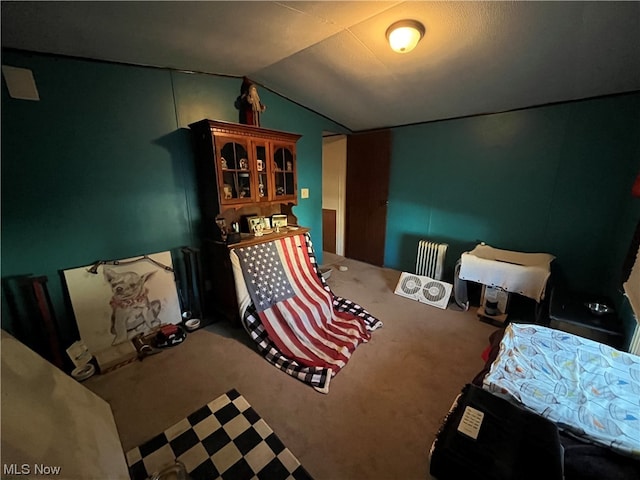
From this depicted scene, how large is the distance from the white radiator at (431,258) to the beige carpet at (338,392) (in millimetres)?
908

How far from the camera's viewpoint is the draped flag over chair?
2.09 metres

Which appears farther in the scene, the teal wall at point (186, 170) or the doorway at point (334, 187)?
the doorway at point (334, 187)

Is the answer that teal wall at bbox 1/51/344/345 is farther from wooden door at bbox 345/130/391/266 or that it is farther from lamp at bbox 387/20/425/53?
wooden door at bbox 345/130/391/266

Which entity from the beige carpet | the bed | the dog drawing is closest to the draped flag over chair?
the beige carpet

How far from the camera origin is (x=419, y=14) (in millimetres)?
1543

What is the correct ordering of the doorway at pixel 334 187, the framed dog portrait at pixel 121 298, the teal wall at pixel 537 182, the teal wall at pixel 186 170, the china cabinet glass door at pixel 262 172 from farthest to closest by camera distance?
the doorway at pixel 334 187 < the china cabinet glass door at pixel 262 172 < the teal wall at pixel 537 182 < the framed dog portrait at pixel 121 298 < the teal wall at pixel 186 170

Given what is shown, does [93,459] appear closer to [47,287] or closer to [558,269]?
[47,287]

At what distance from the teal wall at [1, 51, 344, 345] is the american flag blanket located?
82 centimetres

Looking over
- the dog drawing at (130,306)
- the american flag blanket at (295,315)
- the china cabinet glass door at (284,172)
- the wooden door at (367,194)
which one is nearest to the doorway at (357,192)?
the wooden door at (367,194)

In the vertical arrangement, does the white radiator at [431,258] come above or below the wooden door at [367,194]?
below

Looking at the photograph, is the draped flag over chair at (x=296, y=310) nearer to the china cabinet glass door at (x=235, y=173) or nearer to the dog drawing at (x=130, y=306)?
the china cabinet glass door at (x=235, y=173)

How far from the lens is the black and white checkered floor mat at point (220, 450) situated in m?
1.27

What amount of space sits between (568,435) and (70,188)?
3.17 meters

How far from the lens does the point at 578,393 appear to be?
3.73 ft
